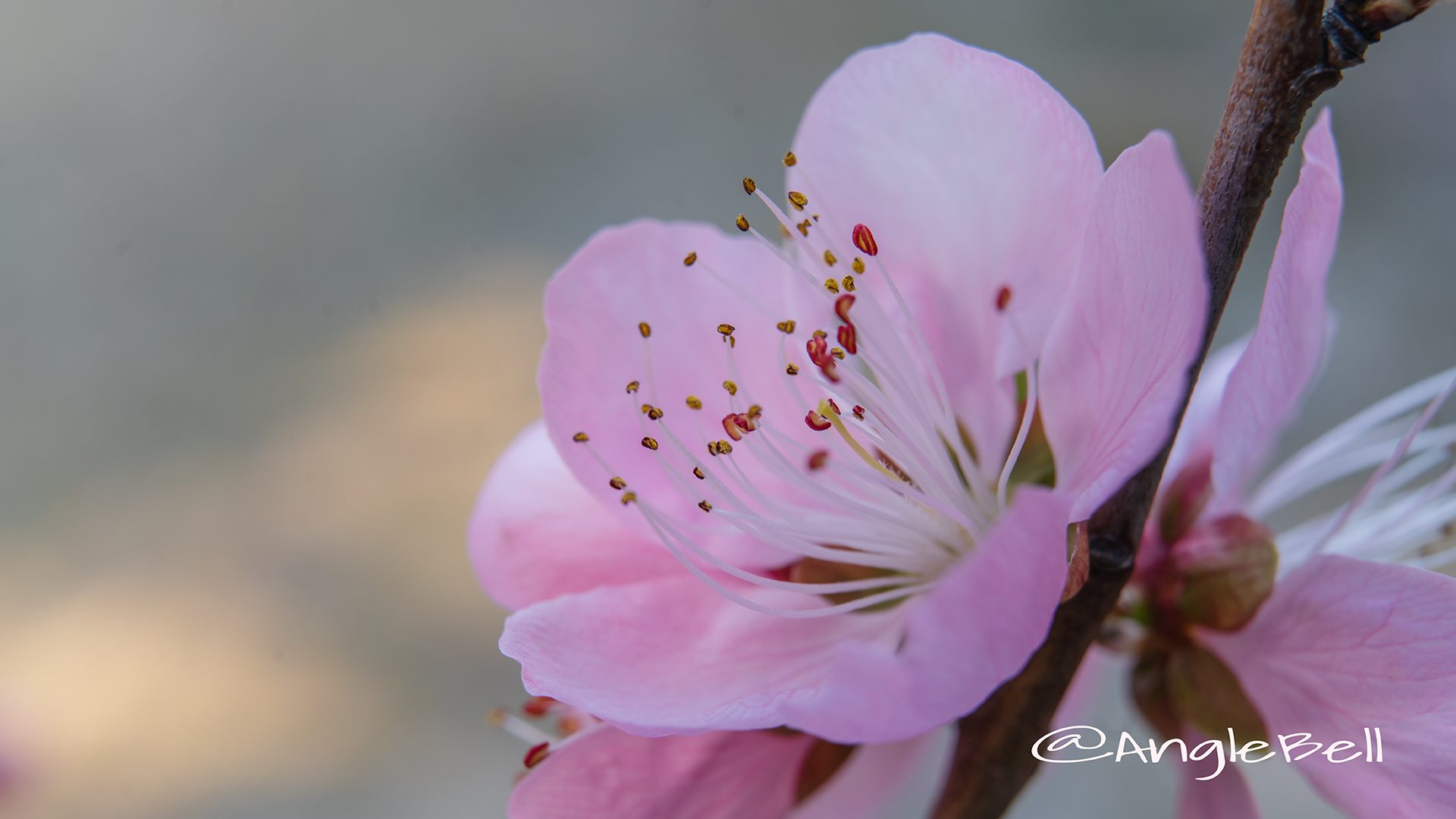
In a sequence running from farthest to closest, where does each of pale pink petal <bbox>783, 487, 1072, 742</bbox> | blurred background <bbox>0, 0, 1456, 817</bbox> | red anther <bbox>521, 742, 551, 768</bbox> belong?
blurred background <bbox>0, 0, 1456, 817</bbox>
red anther <bbox>521, 742, 551, 768</bbox>
pale pink petal <bbox>783, 487, 1072, 742</bbox>

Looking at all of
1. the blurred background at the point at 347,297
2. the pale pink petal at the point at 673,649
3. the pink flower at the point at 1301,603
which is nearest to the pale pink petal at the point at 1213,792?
the pink flower at the point at 1301,603

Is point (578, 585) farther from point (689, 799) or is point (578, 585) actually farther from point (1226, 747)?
point (1226, 747)

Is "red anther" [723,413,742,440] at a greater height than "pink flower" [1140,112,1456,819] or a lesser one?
greater

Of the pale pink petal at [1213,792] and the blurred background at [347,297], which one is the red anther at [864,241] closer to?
the pale pink petal at [1213,792]

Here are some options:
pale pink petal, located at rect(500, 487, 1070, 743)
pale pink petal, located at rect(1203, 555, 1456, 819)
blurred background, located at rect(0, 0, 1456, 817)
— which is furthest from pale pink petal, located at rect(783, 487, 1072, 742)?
blurred background, located at rect(0, 0, 1456, 817)

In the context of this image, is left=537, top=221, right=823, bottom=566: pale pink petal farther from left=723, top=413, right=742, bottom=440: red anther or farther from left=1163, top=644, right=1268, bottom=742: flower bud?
left=1163, top=644, right=1268, bottom=742: flower bud

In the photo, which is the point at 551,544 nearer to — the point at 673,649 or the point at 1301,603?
the point at 673,649
